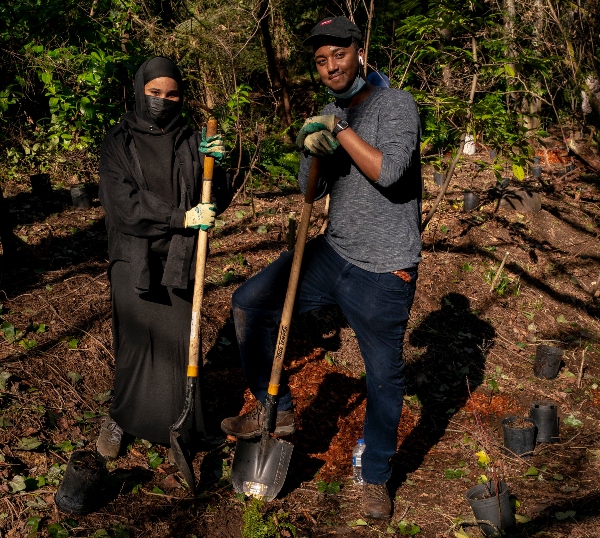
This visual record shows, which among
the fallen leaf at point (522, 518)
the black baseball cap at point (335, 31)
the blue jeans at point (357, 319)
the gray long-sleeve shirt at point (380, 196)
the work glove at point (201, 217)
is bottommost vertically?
the fallen leaf at point (522, 518)

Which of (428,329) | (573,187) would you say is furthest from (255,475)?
(573,187)

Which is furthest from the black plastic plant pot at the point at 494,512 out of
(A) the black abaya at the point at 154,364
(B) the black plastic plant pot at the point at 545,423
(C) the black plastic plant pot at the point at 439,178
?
(C) the black plastic plant pot at the point at 439,178

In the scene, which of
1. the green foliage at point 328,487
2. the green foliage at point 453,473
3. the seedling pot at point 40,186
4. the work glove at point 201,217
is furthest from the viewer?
the seedling pot at point 40,186

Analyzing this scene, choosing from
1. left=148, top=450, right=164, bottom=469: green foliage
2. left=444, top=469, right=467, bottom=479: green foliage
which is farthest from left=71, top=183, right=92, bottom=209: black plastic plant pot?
left=444, top=469, right=467, bottom=479: green foliage

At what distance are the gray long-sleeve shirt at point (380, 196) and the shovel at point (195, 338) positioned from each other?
28.2 inches

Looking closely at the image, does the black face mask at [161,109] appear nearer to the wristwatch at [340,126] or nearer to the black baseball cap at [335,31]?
the black baseball cap at [335,31]

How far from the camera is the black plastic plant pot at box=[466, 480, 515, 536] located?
12.4ft

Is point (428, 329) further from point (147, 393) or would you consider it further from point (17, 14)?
point (17, 14)

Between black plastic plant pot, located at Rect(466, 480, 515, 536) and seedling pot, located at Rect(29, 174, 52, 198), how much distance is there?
605 centimetres

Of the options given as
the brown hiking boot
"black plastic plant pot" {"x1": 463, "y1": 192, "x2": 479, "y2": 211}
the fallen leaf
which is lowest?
the fallen leaf

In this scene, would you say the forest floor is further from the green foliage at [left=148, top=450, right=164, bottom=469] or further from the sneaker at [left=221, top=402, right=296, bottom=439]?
the sneaker at [left=221, top=402, right=296, bottom=439]

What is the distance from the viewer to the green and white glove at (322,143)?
3430 mm

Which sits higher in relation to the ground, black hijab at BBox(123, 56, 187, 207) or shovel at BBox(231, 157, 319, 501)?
black hijab at BBox(123, 56, 187, 207)

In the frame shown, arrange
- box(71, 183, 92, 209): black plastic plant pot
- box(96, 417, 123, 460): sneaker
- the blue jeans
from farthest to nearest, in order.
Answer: box(71, 183, 92, 209): black plastic plant pot → box(96, 417, 123, 460): sneaker → the blue jeans
